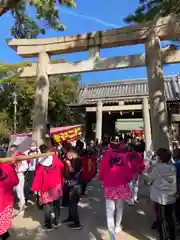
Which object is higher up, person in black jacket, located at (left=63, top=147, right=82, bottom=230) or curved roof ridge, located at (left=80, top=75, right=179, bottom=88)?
curved roof ridge, located at (left=80, top=75, right=179, bottom=88)

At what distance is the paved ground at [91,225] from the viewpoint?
3.75 meters

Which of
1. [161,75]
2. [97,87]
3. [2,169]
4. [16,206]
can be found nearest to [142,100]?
[97,87]

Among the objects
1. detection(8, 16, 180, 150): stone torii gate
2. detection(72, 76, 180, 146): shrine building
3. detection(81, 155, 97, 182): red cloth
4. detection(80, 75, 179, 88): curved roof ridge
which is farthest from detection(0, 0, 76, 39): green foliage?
detection(80, 75, 179, 88): curved roof ridge

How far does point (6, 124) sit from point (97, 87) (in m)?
8.06

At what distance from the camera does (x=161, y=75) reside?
572 centimetres

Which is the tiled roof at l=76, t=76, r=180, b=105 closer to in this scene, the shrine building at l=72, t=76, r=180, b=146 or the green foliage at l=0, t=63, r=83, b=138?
the shrine building at l=72, t=76, r=180, b=146

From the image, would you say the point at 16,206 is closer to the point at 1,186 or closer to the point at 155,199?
the point at 1,186

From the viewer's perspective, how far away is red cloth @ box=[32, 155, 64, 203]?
3.86 meters

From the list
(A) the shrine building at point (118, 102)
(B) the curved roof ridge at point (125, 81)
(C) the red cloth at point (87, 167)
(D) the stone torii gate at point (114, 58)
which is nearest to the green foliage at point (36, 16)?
(D) the stone torii gate at point (114, 58)

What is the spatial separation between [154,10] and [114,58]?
61.2 inches

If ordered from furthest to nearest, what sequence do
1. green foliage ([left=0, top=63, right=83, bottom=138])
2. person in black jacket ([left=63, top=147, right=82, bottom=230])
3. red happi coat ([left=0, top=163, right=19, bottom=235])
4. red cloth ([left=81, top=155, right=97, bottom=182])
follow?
green foliage ([left=0, top=63, right=83, bottom=138]) → red cloth ([left=81, top=155, right=97, bottom=182]) → person in black jacket ([left=63, top=147, right=82, bottom=230]) → red happi coat ([left=0, top=163, right=19, bottom=235])

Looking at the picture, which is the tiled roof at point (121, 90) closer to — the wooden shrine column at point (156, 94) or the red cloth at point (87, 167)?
the wooden shrine column at point (156, 94)

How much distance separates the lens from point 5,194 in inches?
110

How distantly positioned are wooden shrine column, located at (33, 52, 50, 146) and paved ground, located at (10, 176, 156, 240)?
2.11 metres
